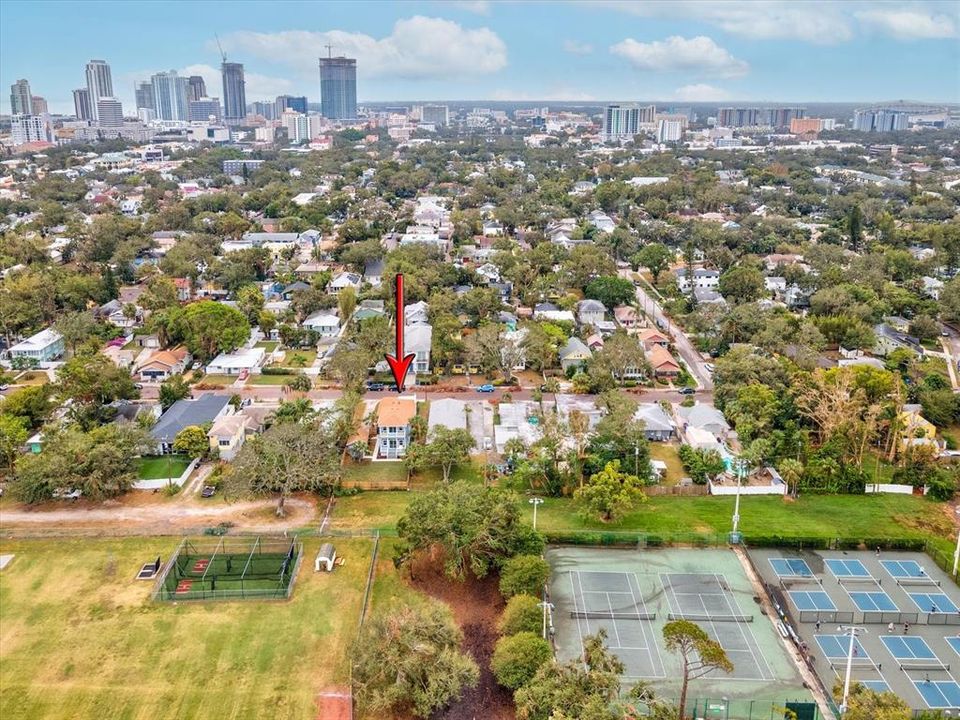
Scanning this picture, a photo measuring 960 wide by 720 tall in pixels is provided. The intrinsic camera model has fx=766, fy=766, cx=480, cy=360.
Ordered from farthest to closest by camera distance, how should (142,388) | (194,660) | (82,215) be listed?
(82,215), (142,388), (194,660)

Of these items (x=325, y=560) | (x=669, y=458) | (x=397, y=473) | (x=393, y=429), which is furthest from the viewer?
(x=669, y=458)

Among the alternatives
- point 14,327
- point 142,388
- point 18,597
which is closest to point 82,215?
point 14,327

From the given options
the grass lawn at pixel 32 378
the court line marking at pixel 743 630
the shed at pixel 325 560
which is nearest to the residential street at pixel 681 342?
the court line marking at pixel 743 630

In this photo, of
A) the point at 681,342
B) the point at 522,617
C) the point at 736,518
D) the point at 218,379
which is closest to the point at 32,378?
the point at 218,379

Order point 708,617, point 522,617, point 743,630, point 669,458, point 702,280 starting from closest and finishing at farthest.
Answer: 1. point 522,617
2. point 743,630
3. point 708,617
4. point 669,458
5. point 702,280

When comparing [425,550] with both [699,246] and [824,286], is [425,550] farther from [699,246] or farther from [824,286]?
[699,246]

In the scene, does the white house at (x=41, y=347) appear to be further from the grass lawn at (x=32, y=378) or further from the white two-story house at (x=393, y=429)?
the white two-story house at (x=393, y=429)

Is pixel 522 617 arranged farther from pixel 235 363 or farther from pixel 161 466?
pixel 235 363

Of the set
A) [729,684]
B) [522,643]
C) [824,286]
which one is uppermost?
[824,286]
